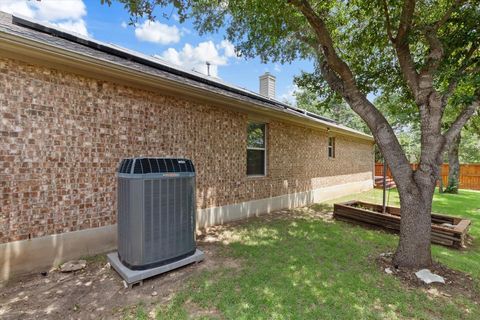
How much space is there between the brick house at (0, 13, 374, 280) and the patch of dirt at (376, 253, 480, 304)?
3939 mm

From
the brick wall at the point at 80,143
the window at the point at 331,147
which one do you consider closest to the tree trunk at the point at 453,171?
the window at the point at 331,147

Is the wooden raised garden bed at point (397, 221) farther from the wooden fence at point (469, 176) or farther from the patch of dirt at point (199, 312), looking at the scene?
the wooden fence at point (469, 176)

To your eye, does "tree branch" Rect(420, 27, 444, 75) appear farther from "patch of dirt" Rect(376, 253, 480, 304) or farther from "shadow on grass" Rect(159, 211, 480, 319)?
"shadow on grass" Rect(159, 211, 480, 319)

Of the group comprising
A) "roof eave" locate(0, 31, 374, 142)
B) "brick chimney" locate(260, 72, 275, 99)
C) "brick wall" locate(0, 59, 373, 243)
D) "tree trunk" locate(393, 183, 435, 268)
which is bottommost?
"tree trunk" locate(393, 183, 435, 268)

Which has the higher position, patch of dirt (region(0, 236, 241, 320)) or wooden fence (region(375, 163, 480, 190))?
wooden fence (region(375, 163, 480, 190))

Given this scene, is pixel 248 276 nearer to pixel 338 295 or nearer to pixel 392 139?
pixel 338 295

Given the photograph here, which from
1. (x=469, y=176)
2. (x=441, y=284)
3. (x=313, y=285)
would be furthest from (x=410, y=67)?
(x=469, y=176)

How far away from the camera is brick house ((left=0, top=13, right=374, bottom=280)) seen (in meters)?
3.40

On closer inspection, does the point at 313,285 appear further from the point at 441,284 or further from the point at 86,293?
the point at 86,293

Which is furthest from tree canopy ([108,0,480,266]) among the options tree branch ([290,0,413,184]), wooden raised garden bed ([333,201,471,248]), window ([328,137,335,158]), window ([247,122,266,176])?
window ([328,137,335,158])

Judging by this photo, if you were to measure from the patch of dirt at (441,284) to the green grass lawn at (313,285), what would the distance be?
102 mm

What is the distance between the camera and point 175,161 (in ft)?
11.9

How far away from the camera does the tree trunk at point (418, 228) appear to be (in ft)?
12.1

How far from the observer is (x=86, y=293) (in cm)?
307
